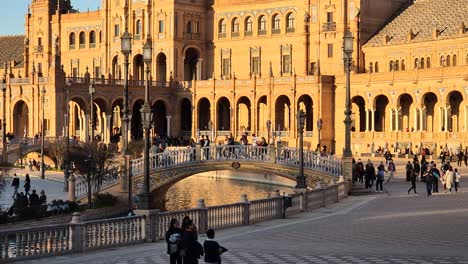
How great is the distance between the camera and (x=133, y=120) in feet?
315

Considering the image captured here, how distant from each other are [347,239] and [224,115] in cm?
7157

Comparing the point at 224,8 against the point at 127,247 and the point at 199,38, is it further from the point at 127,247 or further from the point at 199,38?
the point at 127,247

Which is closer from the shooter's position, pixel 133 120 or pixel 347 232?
pixel 347 232

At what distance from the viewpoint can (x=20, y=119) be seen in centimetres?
9569

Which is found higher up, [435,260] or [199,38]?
[199,38]

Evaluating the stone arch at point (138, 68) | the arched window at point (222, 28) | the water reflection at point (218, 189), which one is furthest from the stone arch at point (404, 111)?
the stone arch at point (138, 68)

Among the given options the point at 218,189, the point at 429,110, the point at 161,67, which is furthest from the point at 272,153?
the point at 161,67

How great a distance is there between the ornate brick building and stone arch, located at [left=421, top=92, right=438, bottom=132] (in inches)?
3.7

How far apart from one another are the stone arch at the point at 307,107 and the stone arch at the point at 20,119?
84.9 feet

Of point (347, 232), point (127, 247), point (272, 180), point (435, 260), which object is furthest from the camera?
point (272, 180)

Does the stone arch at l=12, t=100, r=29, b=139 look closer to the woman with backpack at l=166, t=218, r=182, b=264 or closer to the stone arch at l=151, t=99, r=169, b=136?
the stone arch at l=151, t=99, r=169, b=136

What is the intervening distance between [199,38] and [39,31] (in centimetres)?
2507

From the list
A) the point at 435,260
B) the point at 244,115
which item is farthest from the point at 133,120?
the point at 435,260

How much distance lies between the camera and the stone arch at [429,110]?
76.9 meters
